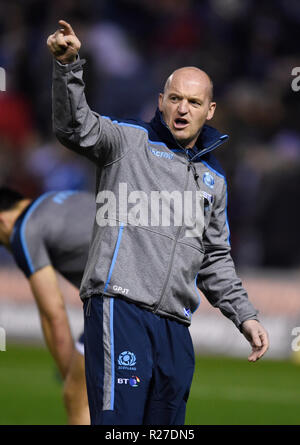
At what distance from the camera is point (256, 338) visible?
507cm

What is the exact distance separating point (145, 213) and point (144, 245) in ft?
0.53

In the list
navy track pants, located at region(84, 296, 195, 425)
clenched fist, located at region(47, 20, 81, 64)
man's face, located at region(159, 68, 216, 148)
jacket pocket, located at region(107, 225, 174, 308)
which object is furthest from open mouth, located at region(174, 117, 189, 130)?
navy track pants, located at region(84, 296, 195, 425)

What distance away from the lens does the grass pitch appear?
8.41 m

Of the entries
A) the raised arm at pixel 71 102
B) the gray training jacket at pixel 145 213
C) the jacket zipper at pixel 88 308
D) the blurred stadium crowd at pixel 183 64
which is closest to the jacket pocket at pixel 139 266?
the gray training jacket at pixel 145 213

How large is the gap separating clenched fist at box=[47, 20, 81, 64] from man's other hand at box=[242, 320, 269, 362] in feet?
5.62

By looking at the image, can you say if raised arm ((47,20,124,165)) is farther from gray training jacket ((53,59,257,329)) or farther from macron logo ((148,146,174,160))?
macron logo ((148,146,174,160))

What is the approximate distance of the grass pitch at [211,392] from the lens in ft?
27.6

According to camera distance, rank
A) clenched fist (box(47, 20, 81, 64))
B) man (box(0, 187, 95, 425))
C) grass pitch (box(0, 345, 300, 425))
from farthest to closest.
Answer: grass pitch (box(0, 345, 300, 425)), man (box(0, 187, 95, 425)), clenched fist (box(47, 20, 81, 64))

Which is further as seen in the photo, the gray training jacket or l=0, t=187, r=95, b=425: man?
l=0, t=187, r=95, b=425: man

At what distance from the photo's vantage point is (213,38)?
16.2m

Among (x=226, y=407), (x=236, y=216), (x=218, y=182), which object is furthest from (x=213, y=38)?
→ (x=218, y=182)

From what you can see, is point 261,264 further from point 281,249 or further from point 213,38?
point 213,38

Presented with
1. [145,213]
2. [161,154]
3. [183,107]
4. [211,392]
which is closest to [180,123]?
[183,107]

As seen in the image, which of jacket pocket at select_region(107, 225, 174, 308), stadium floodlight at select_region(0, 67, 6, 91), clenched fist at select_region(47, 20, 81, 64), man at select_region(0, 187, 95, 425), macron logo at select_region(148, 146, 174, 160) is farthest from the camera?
stadium floodlight at select_region(0, 67, 6, 91)
